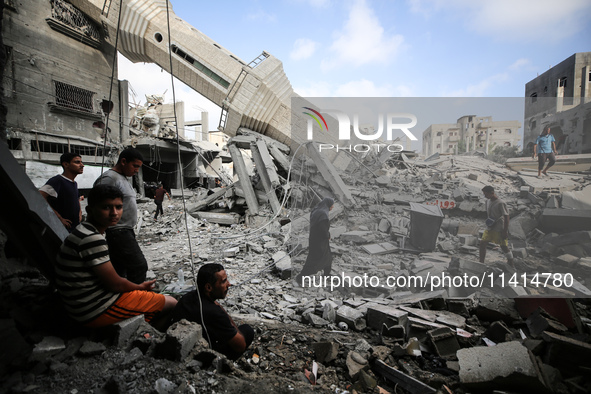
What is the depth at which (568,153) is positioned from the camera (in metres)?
3.47

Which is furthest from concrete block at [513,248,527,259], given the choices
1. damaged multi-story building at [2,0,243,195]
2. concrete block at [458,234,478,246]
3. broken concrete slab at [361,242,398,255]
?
damaged multi-story building at [2,0,243,195]

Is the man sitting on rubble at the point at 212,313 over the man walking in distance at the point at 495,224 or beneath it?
beneath

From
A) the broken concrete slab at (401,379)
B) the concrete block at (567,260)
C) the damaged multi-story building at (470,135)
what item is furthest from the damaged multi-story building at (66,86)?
the concrete block at (567,260)

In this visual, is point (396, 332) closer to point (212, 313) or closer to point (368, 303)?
point (368, 303)

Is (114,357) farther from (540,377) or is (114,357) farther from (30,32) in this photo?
(30,32)

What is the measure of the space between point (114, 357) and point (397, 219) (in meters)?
3.37

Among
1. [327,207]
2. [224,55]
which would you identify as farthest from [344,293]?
[224,55]

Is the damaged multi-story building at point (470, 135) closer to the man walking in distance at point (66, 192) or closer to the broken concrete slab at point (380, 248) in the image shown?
the broken concrete slab at point (380, 248)

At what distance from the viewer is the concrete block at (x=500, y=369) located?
1.76 metres

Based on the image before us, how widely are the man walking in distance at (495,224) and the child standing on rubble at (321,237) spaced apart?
203 centimetres

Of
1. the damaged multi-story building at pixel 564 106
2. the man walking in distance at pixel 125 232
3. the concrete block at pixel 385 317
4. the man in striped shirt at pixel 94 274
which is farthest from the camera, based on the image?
the damaged multi-story building at pixel 564 106

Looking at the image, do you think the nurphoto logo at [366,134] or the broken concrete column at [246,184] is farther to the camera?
the broken concrete column at [246,184]

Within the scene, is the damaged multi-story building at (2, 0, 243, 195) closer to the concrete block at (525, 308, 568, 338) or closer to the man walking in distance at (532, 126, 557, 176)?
the man walking in distance at (532, 126, 557, 176)

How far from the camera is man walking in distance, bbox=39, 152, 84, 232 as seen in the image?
2.84 m
